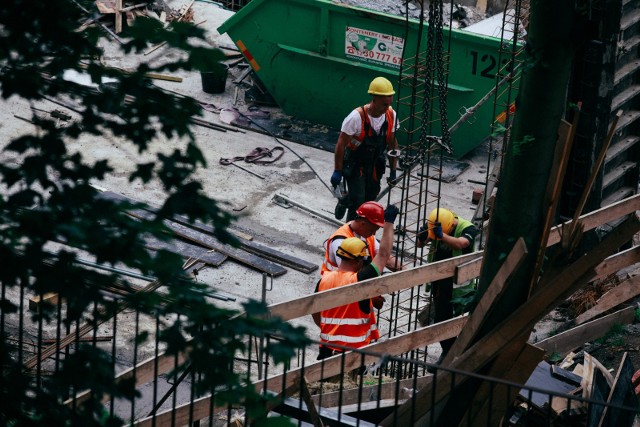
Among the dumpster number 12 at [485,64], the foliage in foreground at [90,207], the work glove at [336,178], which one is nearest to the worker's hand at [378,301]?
the work glove at [336,178]

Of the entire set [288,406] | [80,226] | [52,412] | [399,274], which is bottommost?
[288,406]

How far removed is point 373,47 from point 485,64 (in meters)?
1.64

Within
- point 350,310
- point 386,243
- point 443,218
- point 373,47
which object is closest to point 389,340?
point 350,310

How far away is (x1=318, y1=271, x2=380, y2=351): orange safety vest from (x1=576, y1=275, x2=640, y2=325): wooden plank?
7.92 ft

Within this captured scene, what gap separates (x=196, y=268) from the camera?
11812 mm

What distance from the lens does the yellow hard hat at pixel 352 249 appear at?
29.0 feet

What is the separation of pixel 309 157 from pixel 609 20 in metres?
5.67

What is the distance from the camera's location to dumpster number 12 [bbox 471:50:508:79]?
47.3 ft

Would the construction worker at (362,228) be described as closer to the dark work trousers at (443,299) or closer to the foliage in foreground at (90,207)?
the dark work trousers at (443,299)

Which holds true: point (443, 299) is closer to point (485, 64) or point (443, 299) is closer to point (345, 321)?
point (345, 321)

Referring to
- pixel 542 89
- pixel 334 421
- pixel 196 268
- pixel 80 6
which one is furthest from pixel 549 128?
pixel 196 268

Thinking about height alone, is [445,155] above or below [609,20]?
below

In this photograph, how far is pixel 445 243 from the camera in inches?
372

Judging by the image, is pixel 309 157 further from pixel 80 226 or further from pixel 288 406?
pixel 80 226
